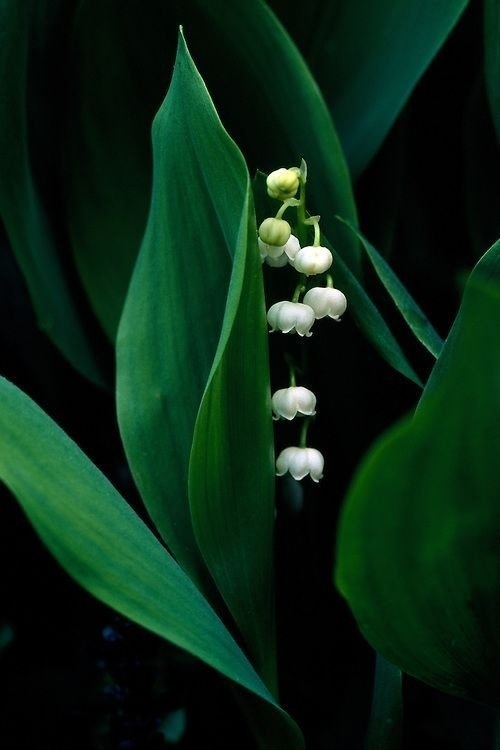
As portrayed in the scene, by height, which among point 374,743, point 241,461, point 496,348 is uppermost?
point 496,348

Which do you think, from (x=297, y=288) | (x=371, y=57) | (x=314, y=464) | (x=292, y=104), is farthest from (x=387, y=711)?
(x=371, y=57)

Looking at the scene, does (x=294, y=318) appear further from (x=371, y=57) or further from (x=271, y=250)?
(x=371, y=57)

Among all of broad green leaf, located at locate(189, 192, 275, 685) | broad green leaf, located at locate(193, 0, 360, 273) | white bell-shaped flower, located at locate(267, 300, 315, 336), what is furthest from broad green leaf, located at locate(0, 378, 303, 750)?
broad green leaf, located at locate(193, 0, 360, 273)

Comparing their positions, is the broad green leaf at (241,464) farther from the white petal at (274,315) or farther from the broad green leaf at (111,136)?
the broad green leaf at (111,136)

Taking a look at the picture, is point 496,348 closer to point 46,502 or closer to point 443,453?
point 443,453

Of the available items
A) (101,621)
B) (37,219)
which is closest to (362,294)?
(37,219)

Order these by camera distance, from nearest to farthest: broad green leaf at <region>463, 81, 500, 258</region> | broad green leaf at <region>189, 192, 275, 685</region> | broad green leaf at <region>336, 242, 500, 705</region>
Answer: broad green leaf at <region>336, 242, 500, 705</region>, broad green leaf at <region>189, 192, 275, 685</region>, broad green leaf at <region>463, 81, 500, 258</region>

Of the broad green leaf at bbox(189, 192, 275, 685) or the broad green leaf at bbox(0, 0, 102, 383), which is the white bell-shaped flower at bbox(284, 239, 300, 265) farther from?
the broad green leaf at bbox(0, 0, 102, 383)
